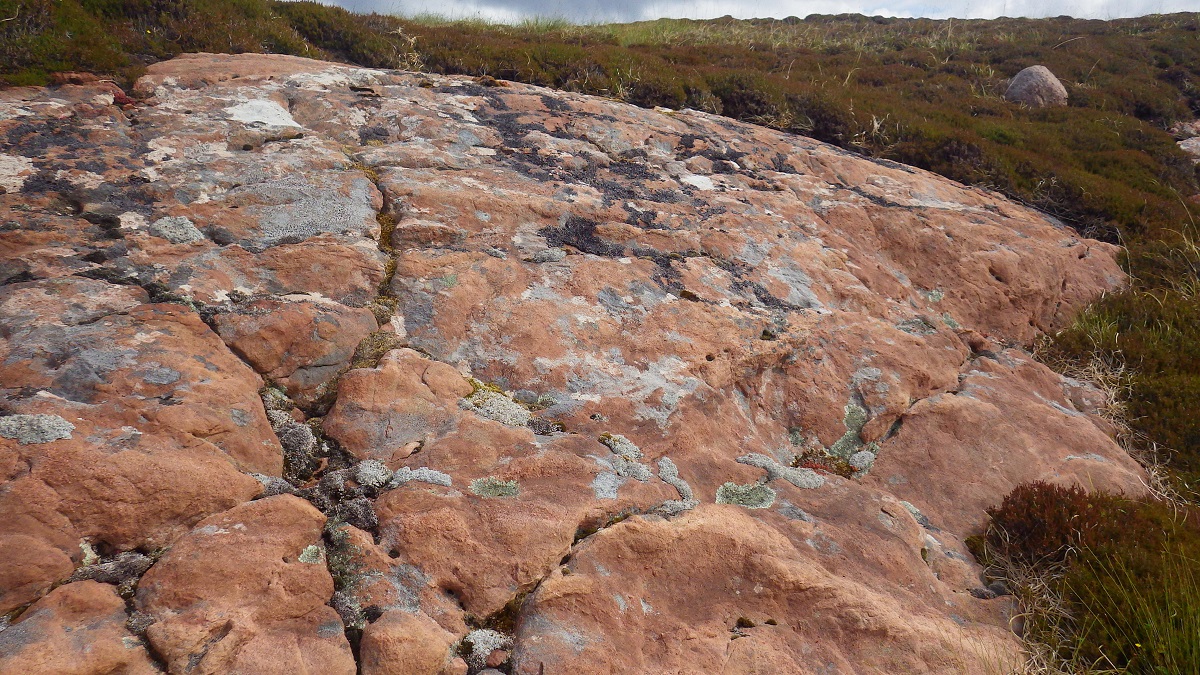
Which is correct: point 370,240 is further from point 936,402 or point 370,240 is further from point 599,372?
point 936,402

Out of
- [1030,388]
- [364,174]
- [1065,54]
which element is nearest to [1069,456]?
[1030,388]

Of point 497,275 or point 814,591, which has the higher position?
point 497,275

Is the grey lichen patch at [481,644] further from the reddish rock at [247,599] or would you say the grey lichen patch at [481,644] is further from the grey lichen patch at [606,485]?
the grey lichen patch at [606,485]

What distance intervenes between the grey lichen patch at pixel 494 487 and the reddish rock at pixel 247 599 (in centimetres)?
79

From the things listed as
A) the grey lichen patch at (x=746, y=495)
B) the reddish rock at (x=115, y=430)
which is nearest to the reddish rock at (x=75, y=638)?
the reddish rock at (x=115, y=430)

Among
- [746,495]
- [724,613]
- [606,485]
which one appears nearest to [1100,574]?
[746,495]

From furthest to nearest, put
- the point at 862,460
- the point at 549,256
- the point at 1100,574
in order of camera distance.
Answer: the point at 549,256, the point at 862,460, the point at 1100,574

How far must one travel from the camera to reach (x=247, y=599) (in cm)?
273

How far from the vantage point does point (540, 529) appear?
3.30 m

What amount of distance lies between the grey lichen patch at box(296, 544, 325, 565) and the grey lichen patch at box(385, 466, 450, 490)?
46 cm

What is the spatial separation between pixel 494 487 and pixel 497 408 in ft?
2.14

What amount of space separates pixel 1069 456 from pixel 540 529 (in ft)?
14.6

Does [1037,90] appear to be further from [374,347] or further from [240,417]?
[240,417]

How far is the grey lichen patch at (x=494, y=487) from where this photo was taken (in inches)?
135
